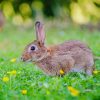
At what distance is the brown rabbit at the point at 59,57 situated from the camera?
7.55m

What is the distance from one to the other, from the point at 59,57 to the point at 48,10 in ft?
41.7

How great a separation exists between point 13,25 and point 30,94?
13.9m

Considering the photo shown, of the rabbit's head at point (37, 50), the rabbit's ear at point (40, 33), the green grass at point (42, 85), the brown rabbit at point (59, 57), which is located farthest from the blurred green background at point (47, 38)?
the rabbit's ear at point (40, 33)

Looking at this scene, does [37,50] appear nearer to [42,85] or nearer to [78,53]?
[78,53]

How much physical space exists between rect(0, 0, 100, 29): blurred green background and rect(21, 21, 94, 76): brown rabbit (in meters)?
12.0

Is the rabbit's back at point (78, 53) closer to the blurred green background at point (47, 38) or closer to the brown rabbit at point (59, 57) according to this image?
the brown rabbit at point (59, 57)

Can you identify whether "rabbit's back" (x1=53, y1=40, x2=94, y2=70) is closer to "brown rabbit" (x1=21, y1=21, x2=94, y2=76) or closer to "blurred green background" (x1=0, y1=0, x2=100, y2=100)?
"brown rabbit" (x1=21, y1=21, x2=94, y2=76)

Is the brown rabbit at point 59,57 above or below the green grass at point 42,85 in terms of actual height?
above

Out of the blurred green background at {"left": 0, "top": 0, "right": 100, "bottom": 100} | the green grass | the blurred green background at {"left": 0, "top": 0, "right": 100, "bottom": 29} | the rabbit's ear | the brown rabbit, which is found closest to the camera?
the green grass

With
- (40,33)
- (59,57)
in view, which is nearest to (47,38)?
(40,33)

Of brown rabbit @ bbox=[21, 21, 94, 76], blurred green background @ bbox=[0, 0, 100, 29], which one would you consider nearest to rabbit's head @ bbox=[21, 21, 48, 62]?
brown rabbit @ bbox=[21, 21, 94, 76]

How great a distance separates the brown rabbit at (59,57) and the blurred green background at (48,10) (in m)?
12.0

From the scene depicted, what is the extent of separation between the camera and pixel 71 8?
20141mm

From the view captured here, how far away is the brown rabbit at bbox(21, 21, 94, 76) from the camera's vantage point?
7.55m
